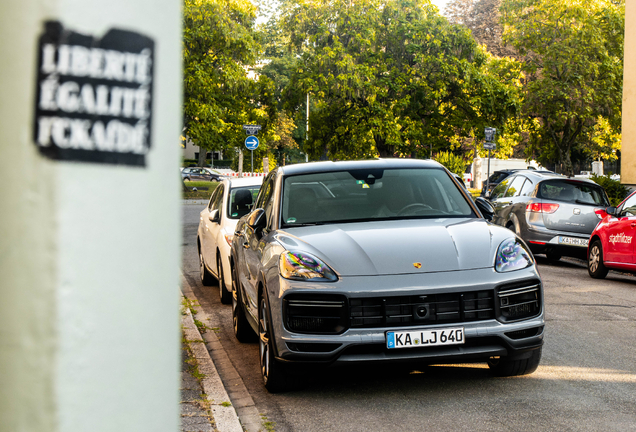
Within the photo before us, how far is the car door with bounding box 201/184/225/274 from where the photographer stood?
1064cm

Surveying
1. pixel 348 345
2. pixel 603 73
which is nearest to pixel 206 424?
pixel 348 345

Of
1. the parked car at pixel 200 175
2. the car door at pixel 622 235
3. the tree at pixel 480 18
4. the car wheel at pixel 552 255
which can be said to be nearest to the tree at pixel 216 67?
the tree at pixel 480 18

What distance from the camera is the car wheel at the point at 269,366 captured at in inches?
221

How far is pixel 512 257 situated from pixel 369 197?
63.5 inches

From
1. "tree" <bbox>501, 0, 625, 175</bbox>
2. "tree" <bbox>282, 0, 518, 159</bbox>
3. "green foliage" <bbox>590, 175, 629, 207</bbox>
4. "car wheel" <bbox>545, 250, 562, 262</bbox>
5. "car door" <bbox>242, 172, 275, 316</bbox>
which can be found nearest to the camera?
"car door" <bbox>242, 172, 275, 316</bbox>

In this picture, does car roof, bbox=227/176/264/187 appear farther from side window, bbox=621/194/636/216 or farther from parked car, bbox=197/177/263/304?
side window, bbox=621/194/636/216

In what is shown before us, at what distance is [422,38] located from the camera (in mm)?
36375

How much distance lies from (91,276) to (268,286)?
14.8 ft

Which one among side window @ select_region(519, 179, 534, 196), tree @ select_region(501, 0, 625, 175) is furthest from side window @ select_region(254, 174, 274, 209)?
tree @ select_region(501, 0, 625, 175)

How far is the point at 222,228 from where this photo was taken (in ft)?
33.4

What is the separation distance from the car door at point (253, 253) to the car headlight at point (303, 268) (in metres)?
0.68

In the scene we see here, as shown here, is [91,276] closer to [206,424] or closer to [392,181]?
[206,424]

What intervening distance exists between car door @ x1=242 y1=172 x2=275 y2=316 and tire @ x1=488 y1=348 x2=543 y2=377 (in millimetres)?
1969

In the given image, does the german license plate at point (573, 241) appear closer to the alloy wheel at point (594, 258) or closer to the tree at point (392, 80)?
the alloy wheel at point (594, 258)
